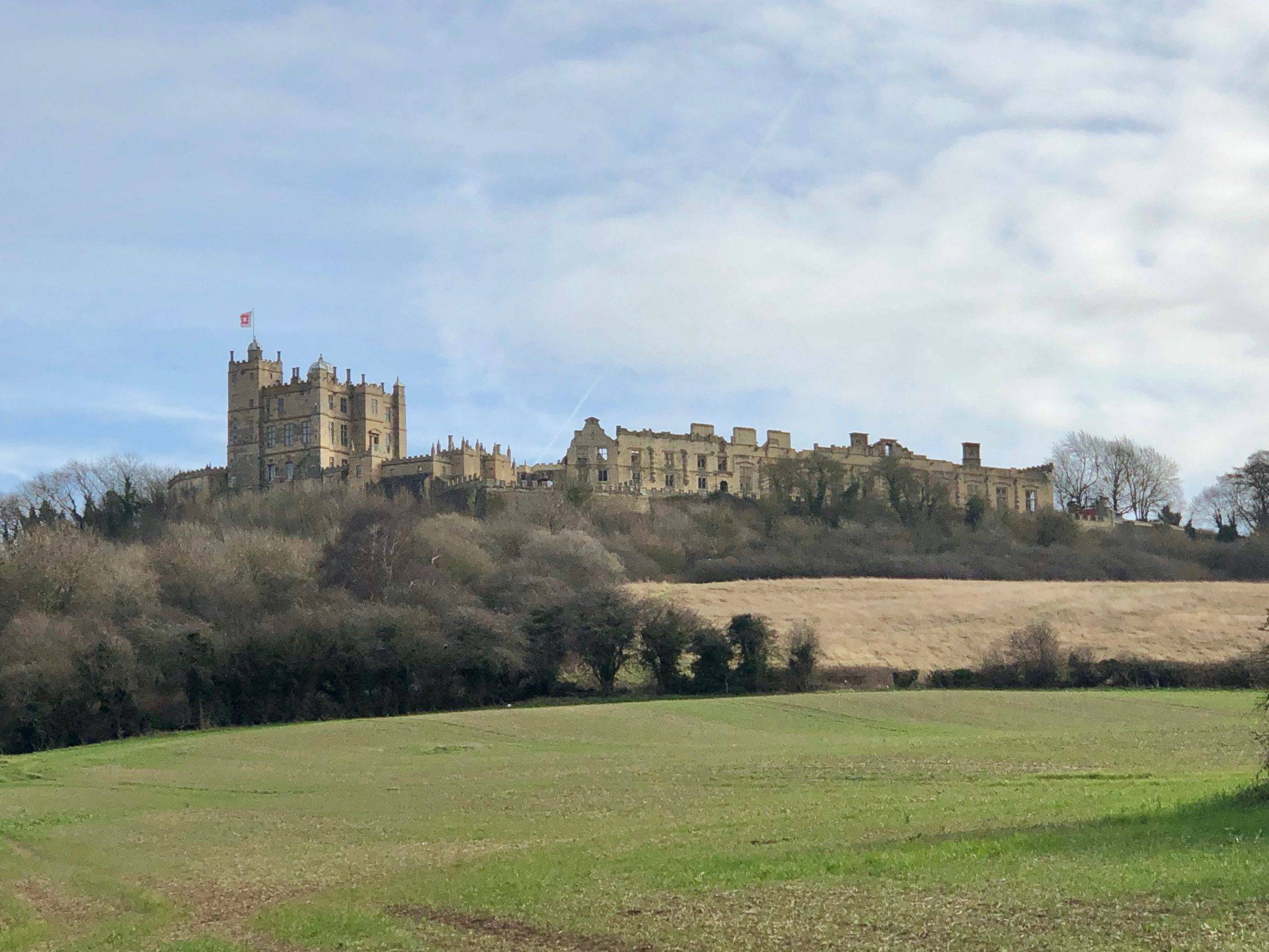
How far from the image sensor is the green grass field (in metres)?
15.0

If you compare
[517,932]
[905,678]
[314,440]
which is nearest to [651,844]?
[517,932]

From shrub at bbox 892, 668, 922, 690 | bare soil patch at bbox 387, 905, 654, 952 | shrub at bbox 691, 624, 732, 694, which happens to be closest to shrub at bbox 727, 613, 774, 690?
shrub at bbox 691, 624, 732, 694

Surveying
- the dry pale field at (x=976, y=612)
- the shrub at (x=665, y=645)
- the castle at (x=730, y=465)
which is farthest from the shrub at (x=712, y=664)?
the castle at (x=730, y=465)

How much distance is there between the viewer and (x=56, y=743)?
46031 mm

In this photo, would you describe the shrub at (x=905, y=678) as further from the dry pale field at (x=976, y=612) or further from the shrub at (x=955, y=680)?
the dry pale field at (x=976, y=612)

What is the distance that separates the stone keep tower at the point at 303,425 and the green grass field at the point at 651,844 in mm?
69350

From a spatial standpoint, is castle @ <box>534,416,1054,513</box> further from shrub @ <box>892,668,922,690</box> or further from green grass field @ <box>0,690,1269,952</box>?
green grass field @ <box>0,690,1269,952</box>

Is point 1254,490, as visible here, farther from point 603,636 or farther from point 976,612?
point 603,636

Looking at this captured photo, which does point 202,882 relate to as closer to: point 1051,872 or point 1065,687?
point 1051,872

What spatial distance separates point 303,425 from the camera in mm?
109312

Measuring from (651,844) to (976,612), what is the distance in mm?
54580

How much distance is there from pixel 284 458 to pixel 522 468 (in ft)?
55.9

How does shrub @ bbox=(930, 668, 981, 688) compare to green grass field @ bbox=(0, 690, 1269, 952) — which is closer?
green grass field @ bbox=(0, 690, 1269, 952)

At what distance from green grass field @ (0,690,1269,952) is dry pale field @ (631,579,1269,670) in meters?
23.1
